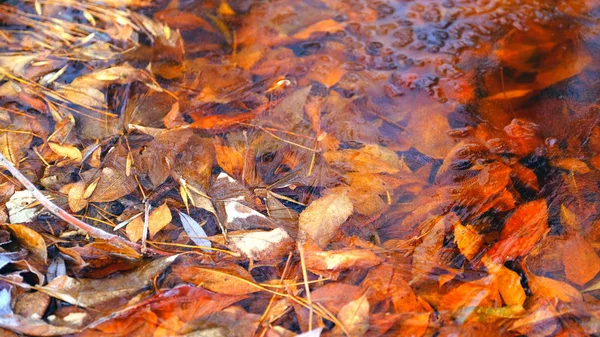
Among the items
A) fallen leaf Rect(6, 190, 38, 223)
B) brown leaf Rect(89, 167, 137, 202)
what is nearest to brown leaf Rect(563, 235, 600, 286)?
brown leaf Rect(89, 167, 137, 202)

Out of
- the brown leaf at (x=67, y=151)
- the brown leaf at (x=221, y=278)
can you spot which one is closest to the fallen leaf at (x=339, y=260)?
the brown leaf at (x=221, y=278)

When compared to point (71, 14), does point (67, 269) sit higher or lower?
lower

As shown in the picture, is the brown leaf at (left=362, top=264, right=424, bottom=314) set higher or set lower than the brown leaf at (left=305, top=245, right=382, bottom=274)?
lower

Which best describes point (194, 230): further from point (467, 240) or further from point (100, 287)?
point (467, 240)

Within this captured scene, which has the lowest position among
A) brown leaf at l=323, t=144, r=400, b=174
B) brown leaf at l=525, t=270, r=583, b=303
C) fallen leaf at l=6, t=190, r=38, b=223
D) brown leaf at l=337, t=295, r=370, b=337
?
brown leaf at l=337, t=295, r=370, b=337

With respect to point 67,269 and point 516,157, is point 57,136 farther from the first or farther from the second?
point 516,157

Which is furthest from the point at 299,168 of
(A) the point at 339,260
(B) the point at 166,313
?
(B) the point at 166,313

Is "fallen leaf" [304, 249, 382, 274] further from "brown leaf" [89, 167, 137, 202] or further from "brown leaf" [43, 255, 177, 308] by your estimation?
"brown leaf" [89, 167, 137, 202]

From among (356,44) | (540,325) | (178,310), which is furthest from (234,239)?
(356,44)
